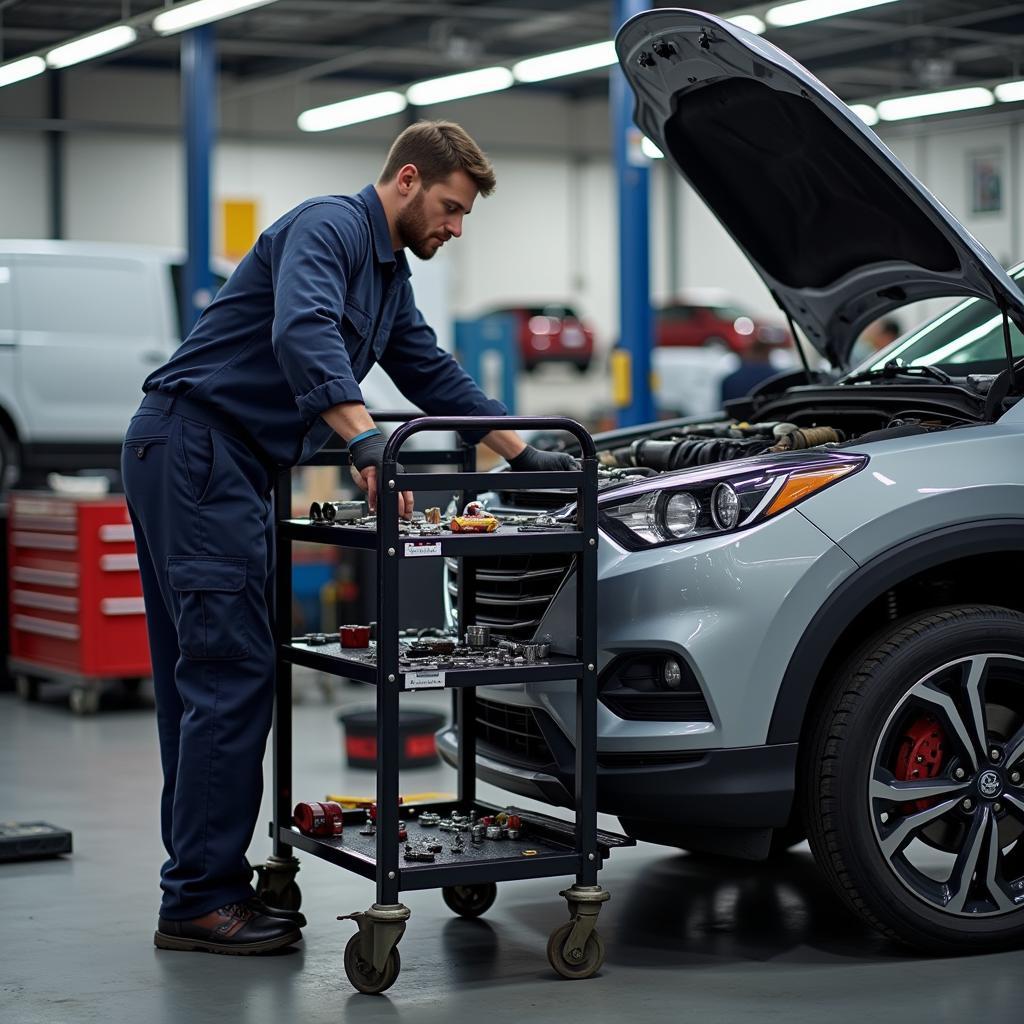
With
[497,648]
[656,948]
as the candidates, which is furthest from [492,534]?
[656,948]

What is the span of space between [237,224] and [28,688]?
1510cm

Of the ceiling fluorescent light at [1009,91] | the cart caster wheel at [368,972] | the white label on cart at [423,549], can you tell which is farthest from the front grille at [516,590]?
the ceiling fluorescent light at [1009,91]

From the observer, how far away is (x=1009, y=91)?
556 inches

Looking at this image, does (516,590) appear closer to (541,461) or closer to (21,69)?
(541,461)

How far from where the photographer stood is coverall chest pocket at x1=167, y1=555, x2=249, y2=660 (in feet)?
10.9

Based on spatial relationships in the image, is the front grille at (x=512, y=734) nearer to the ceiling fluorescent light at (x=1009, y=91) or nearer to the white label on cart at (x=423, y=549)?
the white label on cart at (x=423, y=549)

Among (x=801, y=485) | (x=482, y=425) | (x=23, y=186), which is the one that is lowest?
(x=801, y=485)

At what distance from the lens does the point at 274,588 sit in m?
3.63

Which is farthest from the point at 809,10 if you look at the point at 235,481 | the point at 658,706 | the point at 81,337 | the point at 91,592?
the point at 658,706

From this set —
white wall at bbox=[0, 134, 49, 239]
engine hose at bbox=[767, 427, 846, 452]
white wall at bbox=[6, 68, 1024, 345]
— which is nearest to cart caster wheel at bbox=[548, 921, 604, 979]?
engine hose at bbox=[767, 427, 846, 452]

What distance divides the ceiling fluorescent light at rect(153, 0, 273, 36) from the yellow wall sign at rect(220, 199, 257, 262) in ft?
35.0

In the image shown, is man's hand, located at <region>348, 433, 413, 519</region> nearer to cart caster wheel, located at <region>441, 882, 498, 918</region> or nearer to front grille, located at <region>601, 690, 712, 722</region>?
front grille, located at <region>601, 690, 712, 722</region>

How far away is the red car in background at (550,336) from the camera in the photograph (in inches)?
877

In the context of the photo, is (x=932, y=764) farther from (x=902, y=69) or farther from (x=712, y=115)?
(x=902, y=69)
